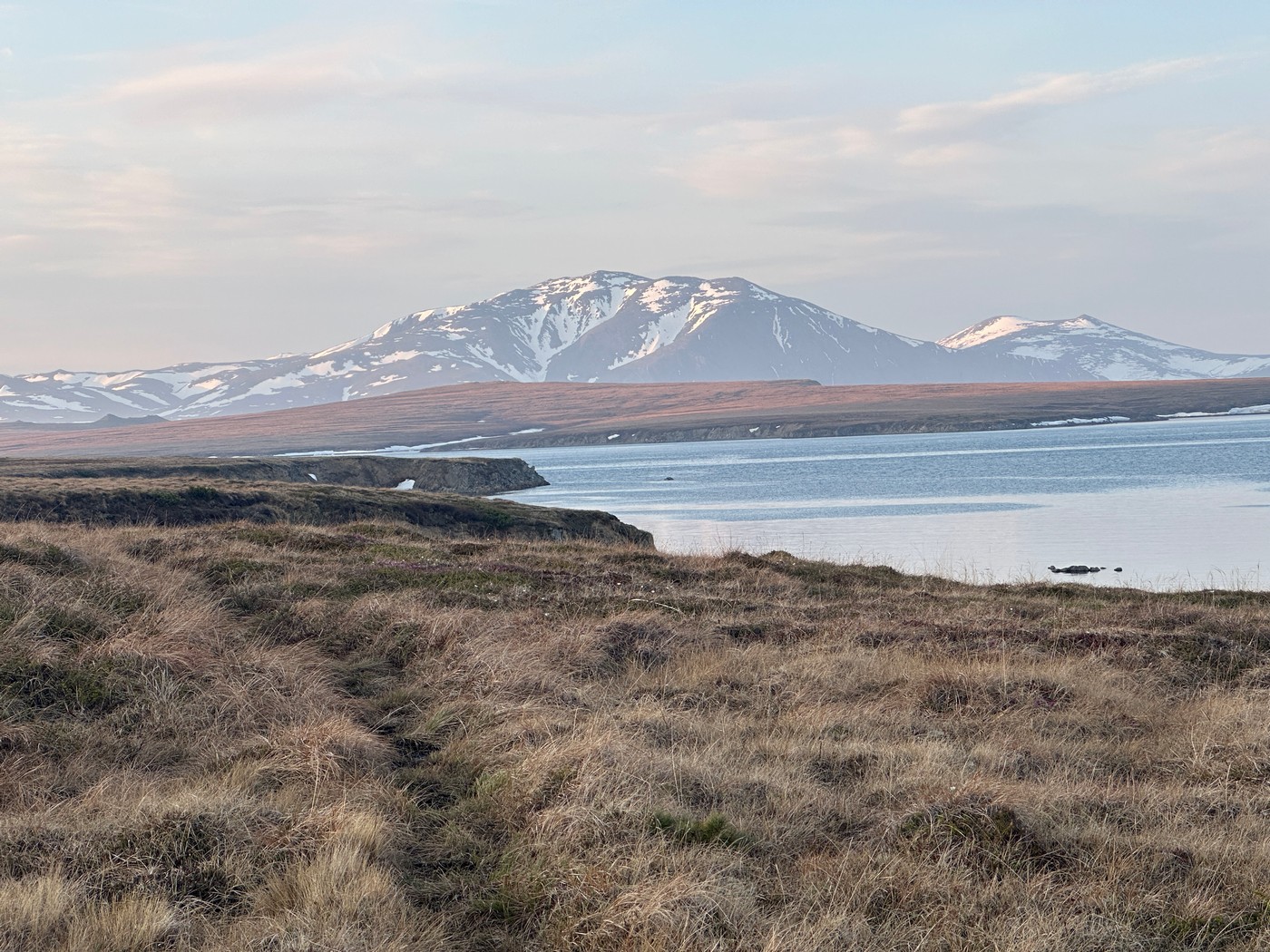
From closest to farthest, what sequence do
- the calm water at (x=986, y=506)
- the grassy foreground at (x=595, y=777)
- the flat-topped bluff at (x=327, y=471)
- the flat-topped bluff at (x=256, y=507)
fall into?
the grassy foreground at (x=595, y=777)
the flat-topped bluff at (x=256, y=507)
the calm water at (x=986, y=506)
the flat-topped bluff at (x=327, y=471)

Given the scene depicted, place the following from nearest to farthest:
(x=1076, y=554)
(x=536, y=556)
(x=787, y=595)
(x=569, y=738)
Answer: (x=569, y=738) → (x=787, y=595) → (x=536, y=556) → (x=1076, y=554)

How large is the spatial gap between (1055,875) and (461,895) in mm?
3768

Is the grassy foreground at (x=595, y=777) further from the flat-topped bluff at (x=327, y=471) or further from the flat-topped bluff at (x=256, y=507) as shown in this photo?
the flat-topped bluff at (x=327, y=471)

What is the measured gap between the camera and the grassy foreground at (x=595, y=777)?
19.7 feet

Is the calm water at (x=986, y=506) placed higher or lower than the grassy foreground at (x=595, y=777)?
lower

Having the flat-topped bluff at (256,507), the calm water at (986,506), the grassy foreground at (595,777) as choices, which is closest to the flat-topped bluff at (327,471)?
the flat-topped bluff at (256,507)

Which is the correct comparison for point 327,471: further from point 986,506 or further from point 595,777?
point 595,777

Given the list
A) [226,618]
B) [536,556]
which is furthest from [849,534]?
[226,618]

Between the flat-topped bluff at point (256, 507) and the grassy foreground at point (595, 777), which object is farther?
the flat-topped bluff at point (256, 507)

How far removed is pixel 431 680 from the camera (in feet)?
37.3

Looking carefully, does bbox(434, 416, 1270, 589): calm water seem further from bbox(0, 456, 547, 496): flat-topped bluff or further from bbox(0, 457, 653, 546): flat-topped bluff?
bbox(0, 456, 547, 496): flat-topped bluff

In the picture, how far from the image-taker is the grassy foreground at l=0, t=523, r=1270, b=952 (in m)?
6.01

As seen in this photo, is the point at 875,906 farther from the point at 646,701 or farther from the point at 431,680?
the point at 431,680

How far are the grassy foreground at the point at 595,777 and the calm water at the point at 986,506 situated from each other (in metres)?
20.2
